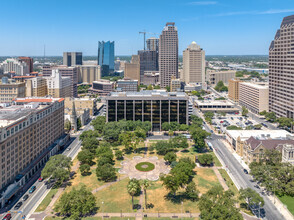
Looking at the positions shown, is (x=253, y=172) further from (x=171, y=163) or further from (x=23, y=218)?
(x=23, y=218)

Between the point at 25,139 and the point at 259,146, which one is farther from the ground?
the point at 25,139

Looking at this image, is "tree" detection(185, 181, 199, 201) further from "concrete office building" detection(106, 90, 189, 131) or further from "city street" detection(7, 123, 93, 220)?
"concrete office building" detection(106, 90, 189, 131)

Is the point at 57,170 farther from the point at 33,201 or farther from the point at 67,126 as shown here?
the point at 67,126

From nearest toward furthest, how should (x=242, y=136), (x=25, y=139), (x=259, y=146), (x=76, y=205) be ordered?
(x=76, y=205), (x=25, y=139), (x=259, y=146), (x=242, y=136)

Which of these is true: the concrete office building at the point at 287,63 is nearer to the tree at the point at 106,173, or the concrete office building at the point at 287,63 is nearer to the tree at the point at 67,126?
the tree at the point at 106,173

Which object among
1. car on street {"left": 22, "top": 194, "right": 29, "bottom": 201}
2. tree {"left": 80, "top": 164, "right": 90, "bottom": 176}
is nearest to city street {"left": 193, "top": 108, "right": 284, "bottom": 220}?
tree {"left": 80, "top": 164, "right": 90, "bottom": 176}

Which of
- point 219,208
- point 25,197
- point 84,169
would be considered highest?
point 219,208

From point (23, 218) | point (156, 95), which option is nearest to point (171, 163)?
point (23, 218)

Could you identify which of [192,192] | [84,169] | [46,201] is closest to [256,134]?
→ [192,192]
